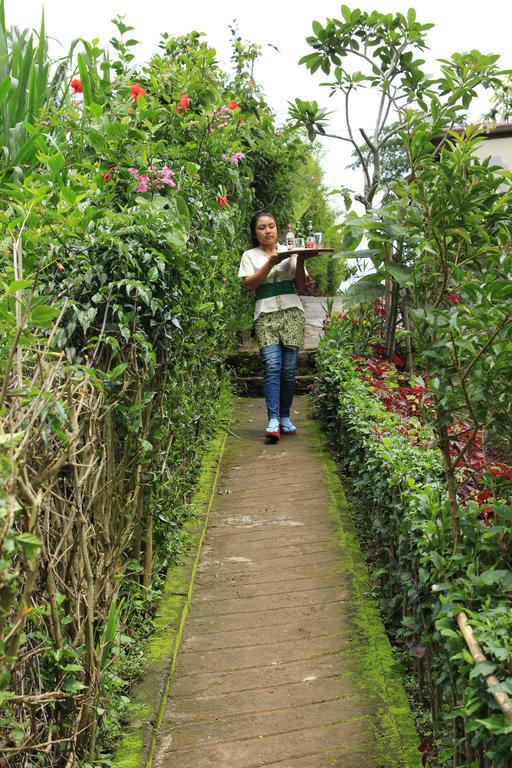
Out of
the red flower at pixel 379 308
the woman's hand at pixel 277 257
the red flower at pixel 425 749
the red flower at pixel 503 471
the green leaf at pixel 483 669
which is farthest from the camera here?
the red flower at pixel 379 308

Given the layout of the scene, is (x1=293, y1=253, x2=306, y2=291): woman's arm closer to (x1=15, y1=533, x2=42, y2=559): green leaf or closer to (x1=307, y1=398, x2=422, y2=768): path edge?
(x1=307, y1=398, x2=422, y2=768): path edge

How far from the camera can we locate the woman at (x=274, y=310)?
7586 millimetres

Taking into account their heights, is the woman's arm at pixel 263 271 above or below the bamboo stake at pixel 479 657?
above

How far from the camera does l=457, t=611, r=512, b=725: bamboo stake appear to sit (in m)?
2.38

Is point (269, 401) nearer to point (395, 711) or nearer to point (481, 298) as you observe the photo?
point (395, 711)

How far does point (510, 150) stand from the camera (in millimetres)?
18750

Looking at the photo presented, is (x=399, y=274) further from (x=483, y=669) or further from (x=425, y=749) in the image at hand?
(x=483, y=669)

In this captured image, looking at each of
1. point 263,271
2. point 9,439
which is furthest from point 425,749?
point 263,271

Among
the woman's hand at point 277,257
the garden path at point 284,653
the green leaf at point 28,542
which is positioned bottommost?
the garden path at point 284,653

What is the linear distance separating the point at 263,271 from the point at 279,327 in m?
0.52

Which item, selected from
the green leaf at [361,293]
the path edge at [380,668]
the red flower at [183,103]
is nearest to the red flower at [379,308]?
the green leaf at [361,293]

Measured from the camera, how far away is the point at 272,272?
25.0ft

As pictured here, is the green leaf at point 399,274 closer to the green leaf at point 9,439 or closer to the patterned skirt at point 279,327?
the patterned skirt at point 279,327

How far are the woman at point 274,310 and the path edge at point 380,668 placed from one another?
1695mm
